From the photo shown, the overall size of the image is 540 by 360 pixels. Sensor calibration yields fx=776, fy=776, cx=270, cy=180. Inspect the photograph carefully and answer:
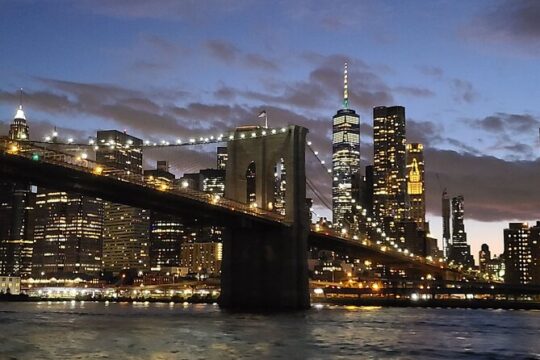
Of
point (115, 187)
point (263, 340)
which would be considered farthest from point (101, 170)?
point (263, 340)

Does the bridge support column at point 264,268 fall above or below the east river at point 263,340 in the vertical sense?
above

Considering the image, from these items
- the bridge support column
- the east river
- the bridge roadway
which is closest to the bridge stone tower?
the bridge support column

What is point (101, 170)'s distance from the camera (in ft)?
185

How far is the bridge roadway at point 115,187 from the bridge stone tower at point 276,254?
4.69 ft

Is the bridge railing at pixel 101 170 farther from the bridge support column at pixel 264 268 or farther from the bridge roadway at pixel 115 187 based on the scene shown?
the bridge support column at pixel 264 268

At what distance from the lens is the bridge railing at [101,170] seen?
2004 inches

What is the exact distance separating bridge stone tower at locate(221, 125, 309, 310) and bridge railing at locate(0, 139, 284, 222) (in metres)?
1.48

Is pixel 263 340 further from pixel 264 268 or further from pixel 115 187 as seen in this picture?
pixel 264 268

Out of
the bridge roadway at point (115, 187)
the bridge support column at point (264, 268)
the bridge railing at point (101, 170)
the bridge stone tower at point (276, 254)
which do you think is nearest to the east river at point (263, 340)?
the bridge roadway at point (115, 187)

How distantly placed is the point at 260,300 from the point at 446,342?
95.2 ft

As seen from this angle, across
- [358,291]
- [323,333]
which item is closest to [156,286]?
[358,291]

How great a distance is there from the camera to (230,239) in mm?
70625

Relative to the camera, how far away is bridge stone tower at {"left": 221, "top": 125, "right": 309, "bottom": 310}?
224 ft

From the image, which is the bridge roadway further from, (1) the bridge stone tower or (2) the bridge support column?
(2) the bridge support column
